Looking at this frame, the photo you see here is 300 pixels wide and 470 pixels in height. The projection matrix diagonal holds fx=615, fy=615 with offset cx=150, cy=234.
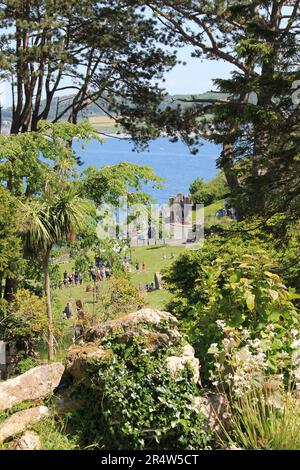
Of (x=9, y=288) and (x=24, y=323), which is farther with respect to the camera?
(x=9, y=288)

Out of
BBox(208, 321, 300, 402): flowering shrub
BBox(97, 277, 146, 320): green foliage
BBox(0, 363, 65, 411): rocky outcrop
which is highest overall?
BBox(208, 321, 300, 402): flowering shrub

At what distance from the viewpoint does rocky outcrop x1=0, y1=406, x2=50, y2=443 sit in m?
4.22

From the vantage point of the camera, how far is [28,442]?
400cm

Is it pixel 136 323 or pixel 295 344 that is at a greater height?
pixel 136 323

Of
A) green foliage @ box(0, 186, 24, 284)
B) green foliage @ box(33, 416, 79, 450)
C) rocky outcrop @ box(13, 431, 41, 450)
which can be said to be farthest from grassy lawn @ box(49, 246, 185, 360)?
rocky outcrop @ box(13, 431, 41, 450)

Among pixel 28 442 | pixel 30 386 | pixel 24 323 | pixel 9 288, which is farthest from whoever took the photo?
pixel 9 288

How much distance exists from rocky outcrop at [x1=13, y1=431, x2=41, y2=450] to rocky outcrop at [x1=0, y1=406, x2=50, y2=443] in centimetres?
16

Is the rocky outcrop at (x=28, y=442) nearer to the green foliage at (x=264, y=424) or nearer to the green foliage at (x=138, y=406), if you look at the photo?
the green foliage at (x=138, y=406)

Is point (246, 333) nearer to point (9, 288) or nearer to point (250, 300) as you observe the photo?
point (250, 300)

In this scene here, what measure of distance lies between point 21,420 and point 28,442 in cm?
40

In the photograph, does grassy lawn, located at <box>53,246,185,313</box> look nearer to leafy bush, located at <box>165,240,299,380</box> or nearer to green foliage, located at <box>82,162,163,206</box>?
green foliage, located at <box>82,162,163,206</box>

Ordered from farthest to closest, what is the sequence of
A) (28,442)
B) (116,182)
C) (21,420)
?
(116,182), (21,420), (28,442)

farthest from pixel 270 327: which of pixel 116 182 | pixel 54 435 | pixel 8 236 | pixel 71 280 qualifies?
pixel 71 280

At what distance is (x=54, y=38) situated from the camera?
1928 centimetres
